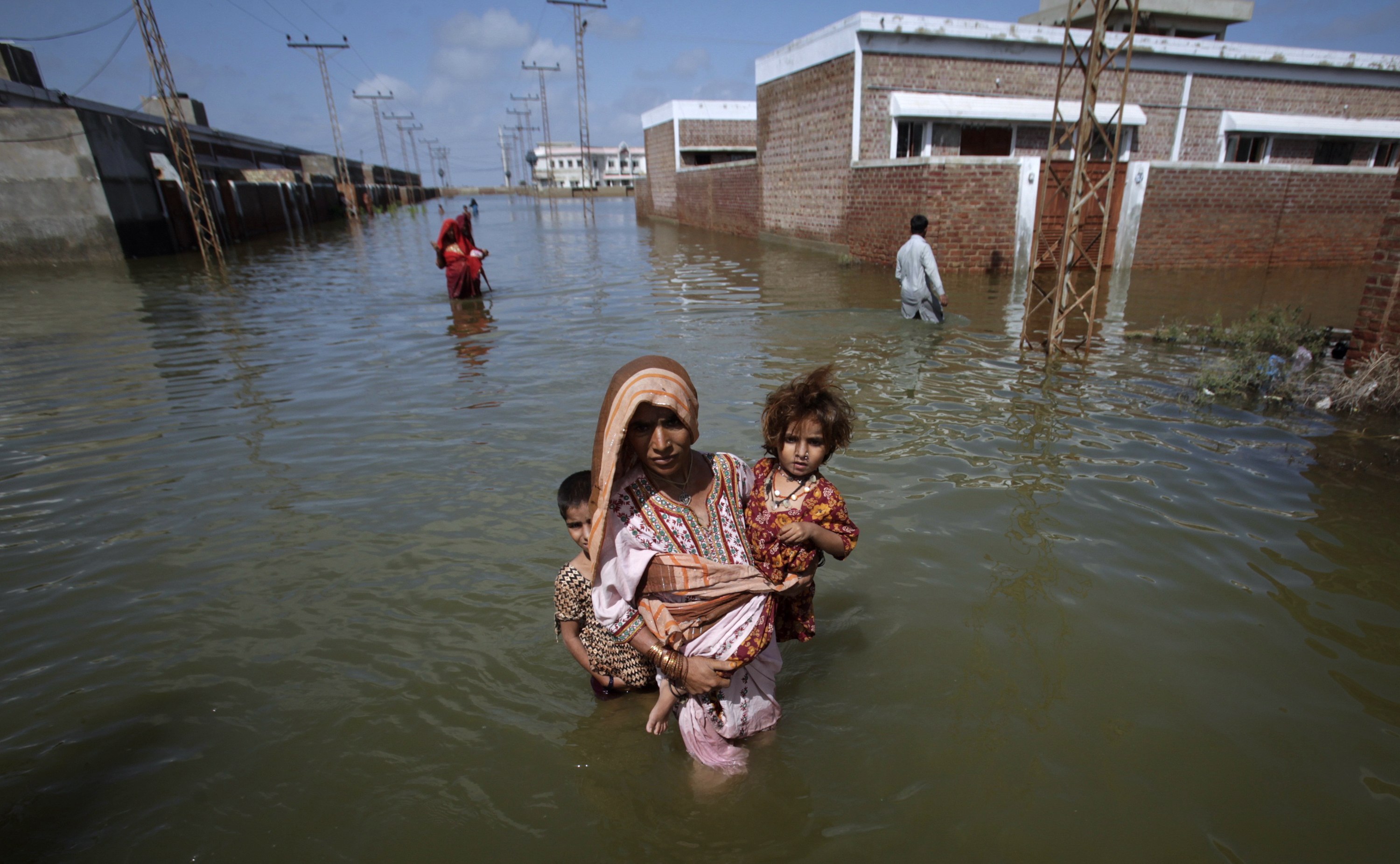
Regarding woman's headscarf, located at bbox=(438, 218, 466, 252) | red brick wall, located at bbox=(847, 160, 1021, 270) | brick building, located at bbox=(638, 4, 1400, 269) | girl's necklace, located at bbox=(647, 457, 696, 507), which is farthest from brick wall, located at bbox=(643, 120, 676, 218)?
girl's necklace, located at bbox=(647, 457, 696, 507)

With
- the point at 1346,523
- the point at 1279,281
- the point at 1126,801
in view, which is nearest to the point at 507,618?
the point at 1126,801

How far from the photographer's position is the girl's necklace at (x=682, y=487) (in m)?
2.12

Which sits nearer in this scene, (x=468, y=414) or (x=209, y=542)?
(x=209, y=542)

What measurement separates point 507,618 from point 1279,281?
16637 millimetres

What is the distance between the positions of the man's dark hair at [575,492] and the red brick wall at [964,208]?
546 inches

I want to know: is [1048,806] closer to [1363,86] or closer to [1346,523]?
[1346,523]

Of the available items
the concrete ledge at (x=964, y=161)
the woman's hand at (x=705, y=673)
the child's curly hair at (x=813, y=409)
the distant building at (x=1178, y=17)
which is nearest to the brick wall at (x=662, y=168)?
the distant building at (x=1178, y=17)

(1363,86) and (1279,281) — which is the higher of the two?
(1363,86)

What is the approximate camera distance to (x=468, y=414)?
22.0ft

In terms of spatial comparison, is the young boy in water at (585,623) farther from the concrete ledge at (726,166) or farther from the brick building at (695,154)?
the brick building at (695,154)

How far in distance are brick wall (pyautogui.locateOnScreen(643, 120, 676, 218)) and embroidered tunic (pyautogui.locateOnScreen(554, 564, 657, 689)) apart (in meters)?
35.6

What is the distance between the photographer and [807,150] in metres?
20.2

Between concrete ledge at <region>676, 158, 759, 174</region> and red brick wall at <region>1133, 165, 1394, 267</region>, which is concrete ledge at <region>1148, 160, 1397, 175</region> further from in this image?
concrete ledge at <region>676, 158, 759, 174</region>

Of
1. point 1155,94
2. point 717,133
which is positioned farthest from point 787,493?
point 717,133
